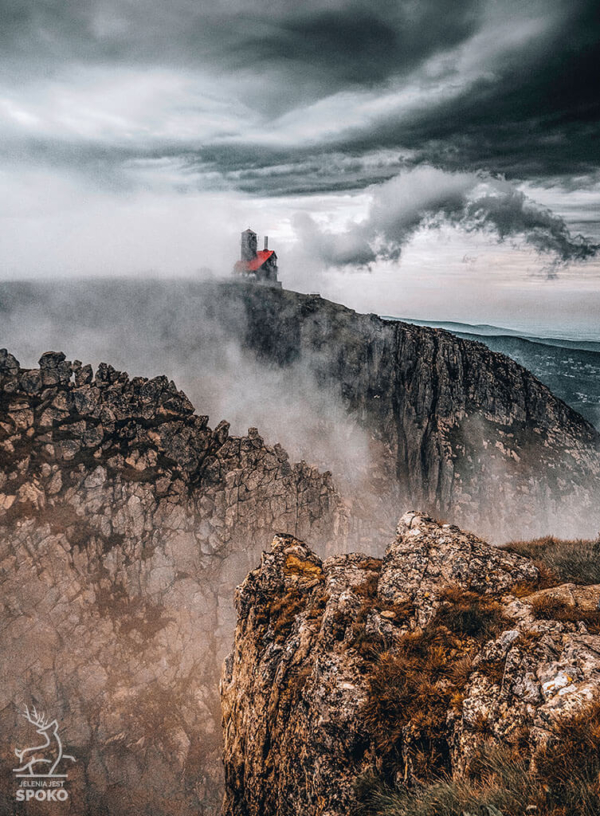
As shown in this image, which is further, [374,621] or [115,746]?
[115,746]

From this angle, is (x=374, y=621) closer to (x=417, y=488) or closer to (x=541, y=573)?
(x=541, y=573)

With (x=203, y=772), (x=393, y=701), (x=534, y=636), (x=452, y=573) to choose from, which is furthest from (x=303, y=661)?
(x=203, y=772)

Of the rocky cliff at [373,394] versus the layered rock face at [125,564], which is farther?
the rocky cliff at [373,394]

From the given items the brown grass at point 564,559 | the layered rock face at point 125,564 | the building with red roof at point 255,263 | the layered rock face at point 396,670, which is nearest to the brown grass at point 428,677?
the layered rock face at point 396,670

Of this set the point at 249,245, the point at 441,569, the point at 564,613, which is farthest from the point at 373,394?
the point at 564,613

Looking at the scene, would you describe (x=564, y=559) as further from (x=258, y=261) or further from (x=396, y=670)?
(x=258, y=261)

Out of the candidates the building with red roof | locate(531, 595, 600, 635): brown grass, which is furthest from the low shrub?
the building with red roof
